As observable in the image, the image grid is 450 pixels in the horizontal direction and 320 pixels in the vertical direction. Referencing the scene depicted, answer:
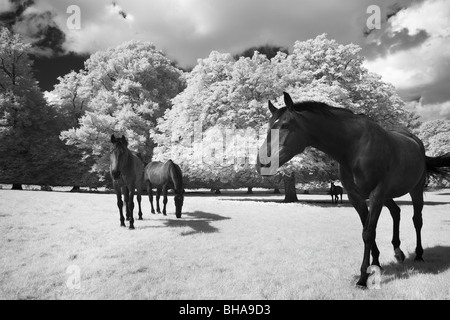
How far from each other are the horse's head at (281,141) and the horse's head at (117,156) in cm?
665

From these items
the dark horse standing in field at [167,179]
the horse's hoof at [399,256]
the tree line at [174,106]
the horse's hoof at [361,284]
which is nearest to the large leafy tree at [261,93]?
the tree line at [174,106]

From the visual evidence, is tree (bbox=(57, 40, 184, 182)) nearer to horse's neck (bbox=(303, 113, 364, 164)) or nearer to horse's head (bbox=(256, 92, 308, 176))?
horse's head (bbox=(256, 92, 308, 176))

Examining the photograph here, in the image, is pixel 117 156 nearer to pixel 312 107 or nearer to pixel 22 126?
pixel 312 107

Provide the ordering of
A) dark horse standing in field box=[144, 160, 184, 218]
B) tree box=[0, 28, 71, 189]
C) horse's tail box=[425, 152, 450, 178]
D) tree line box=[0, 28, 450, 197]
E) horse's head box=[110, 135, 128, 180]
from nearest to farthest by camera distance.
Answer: horse's tail box=[425, 152, 450, 178] → horse's head box=[110, 135, 128, 180] → dark horse standing in field box=[144, 160, 184, 218] → tree line box=[0, 28, 450, 197] → tree box=[0, 28, 71, 189]

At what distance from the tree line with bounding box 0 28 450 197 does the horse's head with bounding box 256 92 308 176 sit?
1418cm

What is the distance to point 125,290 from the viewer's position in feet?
13.3

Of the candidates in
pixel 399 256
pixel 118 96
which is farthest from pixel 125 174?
pixel 118 96

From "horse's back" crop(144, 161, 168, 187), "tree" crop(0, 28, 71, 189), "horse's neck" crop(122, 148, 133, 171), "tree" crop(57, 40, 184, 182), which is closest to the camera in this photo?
"horse's neck" crop(122, 148, 133, 171)

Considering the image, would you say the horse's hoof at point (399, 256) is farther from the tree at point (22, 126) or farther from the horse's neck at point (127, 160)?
the tree at point (22, 126)

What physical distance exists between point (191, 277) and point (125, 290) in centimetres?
111

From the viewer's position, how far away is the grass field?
400 centimetres

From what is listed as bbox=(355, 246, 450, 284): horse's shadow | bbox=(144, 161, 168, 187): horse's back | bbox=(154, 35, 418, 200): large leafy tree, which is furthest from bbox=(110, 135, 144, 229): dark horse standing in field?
bbox=(154, 35, 418, 200): large leafy tree
